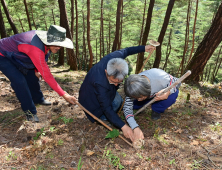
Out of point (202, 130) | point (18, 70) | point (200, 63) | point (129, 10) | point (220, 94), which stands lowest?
point (220, 94)

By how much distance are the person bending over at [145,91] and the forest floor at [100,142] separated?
28 cm

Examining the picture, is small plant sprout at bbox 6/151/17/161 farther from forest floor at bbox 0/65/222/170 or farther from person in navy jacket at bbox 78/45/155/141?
person in navy jacket at bbox 78/45/155/141

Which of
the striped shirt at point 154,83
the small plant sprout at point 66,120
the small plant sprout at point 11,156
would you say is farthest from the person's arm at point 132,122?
the small plant sprout at point 11,156

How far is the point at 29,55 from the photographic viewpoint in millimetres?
2502

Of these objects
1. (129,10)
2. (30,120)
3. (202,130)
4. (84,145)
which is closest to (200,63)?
(202,130)

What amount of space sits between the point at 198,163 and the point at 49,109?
307cm

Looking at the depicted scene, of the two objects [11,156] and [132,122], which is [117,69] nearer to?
[132,122]

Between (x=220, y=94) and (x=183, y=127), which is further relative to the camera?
(x=220, y=94)

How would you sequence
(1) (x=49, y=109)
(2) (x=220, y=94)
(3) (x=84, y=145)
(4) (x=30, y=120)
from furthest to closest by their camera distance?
(2) (x=220, y=94) < (1) (x=49, y=109) < (4) (x=30, y=120) < (3) (x=84, y=145)

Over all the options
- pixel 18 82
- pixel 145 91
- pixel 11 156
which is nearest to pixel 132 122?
pixel 145 91

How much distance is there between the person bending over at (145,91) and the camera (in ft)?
6.86

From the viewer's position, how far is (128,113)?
8.60 feet

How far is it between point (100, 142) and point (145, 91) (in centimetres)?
119

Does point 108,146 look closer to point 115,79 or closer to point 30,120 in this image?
point 115,79
